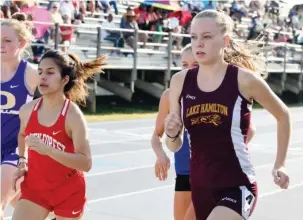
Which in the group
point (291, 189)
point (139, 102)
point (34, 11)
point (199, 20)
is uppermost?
point (199, 20)

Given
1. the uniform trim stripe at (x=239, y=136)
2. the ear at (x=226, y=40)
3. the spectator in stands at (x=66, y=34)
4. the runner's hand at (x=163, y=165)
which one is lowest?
the spectator in stands at (x=66, y=34)

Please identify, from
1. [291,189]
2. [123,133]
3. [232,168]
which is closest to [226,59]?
[232,168]

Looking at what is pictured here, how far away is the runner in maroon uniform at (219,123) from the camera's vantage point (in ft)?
14.1

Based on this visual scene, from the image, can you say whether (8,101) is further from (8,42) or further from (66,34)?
(66,34)

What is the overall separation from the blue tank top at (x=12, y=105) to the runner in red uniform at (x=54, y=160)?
0.82 metres

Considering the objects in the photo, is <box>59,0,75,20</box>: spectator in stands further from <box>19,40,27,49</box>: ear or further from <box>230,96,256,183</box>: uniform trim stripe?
<box>230,96,256,183</box>: uniform trim stripe

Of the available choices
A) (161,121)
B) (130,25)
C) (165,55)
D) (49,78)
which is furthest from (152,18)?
(49,78)

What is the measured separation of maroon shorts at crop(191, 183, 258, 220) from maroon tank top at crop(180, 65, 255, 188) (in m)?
0.04

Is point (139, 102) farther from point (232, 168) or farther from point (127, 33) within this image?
point (232, 168)

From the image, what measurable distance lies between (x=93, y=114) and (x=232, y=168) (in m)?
17.5

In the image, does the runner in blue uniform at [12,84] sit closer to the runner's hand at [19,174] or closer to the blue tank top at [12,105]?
the blue tank top at [12,105]

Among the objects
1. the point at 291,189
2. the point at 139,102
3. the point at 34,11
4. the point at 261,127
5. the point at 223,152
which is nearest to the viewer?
the point at 223,152

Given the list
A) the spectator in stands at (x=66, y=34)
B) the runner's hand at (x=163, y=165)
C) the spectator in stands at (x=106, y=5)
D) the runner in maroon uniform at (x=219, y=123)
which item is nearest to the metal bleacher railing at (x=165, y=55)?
the spectator in stands at (x=66, y=34)

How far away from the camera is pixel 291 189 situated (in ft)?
34.3
